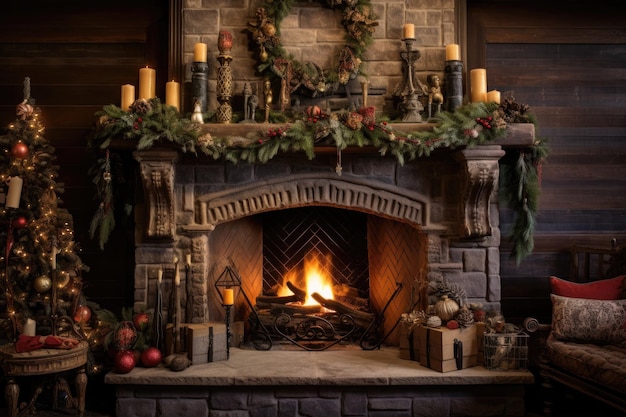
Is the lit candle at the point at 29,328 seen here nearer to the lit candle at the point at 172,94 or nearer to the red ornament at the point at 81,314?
the red ornament at the point at 81,314

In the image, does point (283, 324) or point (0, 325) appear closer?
point (0, 325)

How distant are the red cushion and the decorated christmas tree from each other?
10.5 ft

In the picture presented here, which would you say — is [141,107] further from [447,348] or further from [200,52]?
[447,348]

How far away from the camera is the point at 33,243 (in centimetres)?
388

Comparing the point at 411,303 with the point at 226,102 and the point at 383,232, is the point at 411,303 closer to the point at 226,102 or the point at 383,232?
the point at 383,232

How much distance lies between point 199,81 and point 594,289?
10.0ft

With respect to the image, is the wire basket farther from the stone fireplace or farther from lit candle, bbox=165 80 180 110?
lit candle, bbox=165 80 180 110

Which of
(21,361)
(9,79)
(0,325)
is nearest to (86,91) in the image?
(9,79)

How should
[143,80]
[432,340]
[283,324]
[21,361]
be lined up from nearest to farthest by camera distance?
1. [21,361]
2. [432,340]
3. [143,80]
4. [283,324]

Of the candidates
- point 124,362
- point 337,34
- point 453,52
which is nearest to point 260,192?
point 337,34

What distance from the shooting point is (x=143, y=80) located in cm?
405

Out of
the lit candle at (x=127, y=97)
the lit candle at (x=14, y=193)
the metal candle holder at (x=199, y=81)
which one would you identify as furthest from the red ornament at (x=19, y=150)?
the metal candle holder at (x=199, y=81)

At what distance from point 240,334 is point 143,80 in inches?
76.7

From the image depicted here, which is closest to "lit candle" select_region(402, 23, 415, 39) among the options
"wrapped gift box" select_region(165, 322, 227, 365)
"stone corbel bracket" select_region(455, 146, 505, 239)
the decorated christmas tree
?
"stone corbel bracket" select_region(455, 146, 505, 239)
